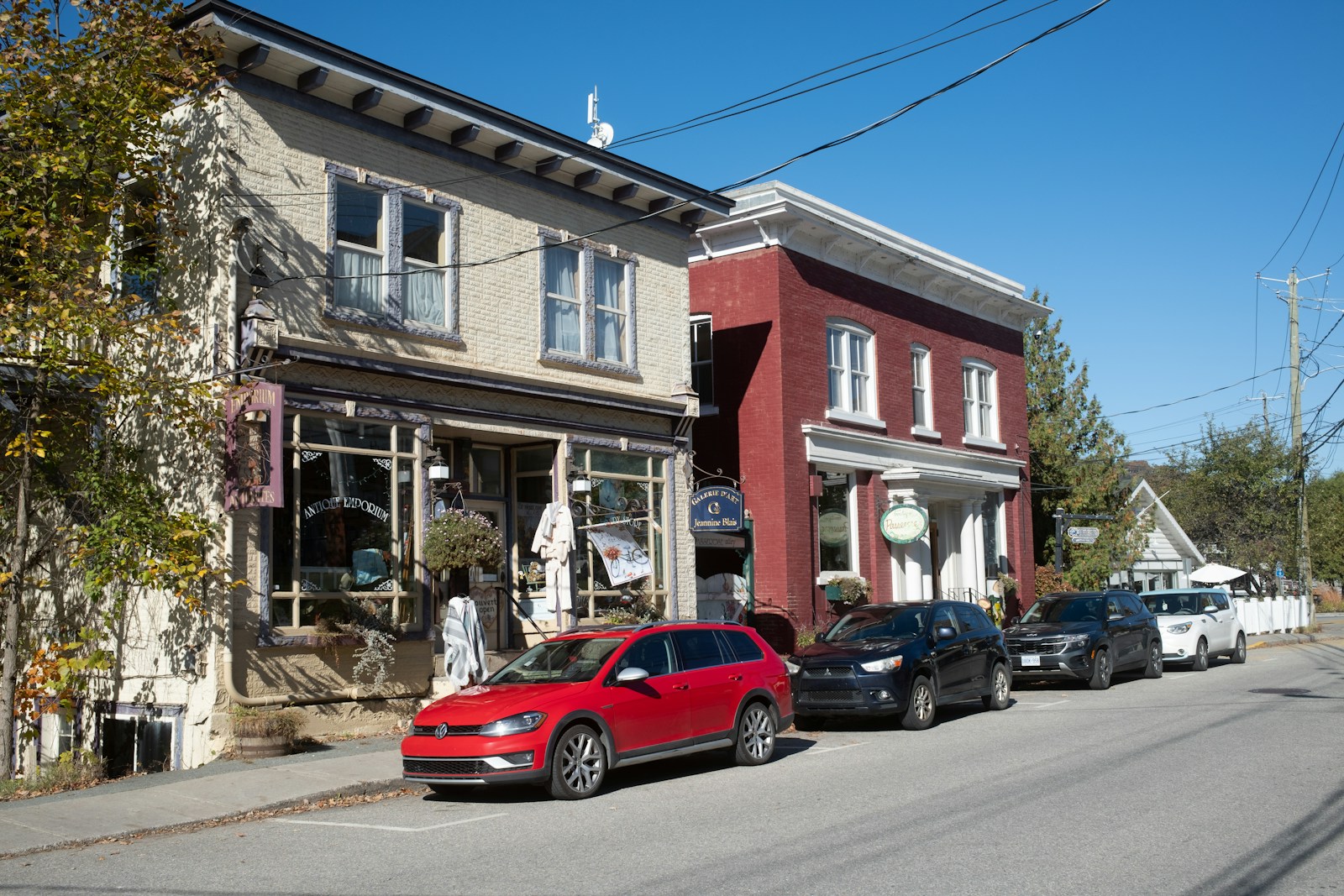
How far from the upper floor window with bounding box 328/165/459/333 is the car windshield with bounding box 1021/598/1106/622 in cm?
1172

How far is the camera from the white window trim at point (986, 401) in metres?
29.1

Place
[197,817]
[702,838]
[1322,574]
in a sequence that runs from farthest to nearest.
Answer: [1322,574] < [197,817] < [702,838]

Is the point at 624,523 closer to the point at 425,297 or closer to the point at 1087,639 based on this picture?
the point at 425,297

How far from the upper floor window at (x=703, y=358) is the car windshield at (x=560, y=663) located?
38.2 feet

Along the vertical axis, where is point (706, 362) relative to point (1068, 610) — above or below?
above

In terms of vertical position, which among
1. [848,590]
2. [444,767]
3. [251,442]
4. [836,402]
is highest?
[836,402]

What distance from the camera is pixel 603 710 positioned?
36.5ft

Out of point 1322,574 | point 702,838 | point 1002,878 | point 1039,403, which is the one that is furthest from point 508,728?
point 1322,574

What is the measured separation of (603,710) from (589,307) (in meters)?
9.08

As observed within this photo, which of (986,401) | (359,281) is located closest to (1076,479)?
(986,401)

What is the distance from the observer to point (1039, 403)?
3616 cm

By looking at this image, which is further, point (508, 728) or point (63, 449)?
point (63, 449)

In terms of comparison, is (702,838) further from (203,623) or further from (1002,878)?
(203,623)

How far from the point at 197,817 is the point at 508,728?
2.73 metres
